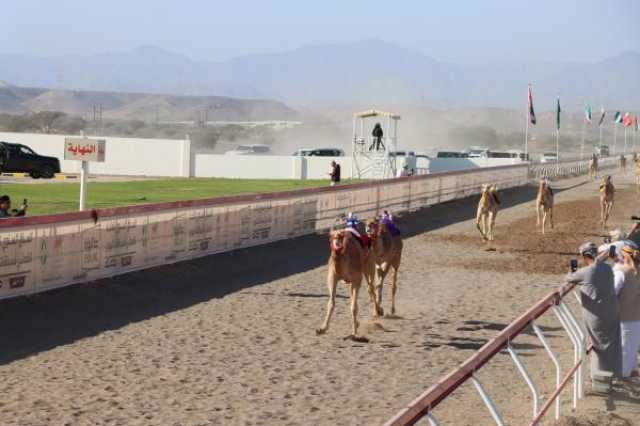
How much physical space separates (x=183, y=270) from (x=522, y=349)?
8614 millimetres

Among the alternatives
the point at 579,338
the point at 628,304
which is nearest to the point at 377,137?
the point at 628,304

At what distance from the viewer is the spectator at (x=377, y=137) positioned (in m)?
52.8

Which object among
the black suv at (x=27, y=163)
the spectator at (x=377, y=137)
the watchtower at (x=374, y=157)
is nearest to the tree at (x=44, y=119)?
the watchtower at (x=374, y=157)

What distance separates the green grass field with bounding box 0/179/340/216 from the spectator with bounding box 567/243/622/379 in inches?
810

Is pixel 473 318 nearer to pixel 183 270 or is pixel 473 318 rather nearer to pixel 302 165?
pixel 183 270

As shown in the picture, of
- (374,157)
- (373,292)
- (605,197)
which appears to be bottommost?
(373,292)

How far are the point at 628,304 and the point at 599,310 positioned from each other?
3.19ft

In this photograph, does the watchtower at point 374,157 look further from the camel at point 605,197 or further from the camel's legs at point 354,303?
the camel's legs at point 354,303

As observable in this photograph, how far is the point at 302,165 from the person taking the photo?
54.3m

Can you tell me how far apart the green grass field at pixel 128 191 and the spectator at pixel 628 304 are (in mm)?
20310

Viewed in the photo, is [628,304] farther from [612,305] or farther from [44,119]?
[44,119]

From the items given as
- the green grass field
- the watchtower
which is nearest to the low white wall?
the green grass field

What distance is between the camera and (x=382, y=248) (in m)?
14.9

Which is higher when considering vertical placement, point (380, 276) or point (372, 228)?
point (372, 228)
